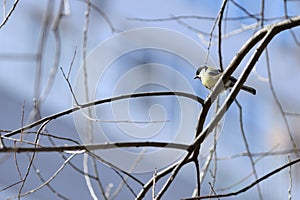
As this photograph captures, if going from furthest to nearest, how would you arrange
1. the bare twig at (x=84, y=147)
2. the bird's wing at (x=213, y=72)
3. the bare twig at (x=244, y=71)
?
1. the bird's wing at (x=213, y=72)
2. the bare twig at (x=244, y=71)
3. the bare twig at (x=84, y=147)

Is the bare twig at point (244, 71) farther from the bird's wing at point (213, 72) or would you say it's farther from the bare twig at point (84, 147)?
the bird's wing at point (213, 72)

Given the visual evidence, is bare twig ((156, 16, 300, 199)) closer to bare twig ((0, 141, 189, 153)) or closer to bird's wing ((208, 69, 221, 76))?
bare twig ((0, 141, 189, 153))

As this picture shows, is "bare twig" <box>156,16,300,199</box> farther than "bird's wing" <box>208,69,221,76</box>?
No

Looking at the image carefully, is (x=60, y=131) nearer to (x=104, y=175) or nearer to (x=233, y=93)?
(x=104, y=175)

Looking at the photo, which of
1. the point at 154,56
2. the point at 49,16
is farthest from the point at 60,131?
the point at 49,16

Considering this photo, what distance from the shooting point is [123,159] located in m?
2.81

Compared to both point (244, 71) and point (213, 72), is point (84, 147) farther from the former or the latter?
point (213, 72)

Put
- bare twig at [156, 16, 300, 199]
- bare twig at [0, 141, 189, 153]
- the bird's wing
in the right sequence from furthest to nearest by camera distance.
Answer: the bird's wing, bare twig at [156, 16, 300, 199], bare twig at [0, 141, 189, 153]

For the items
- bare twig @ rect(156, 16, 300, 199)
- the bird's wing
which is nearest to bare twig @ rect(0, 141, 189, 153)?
bare twig @ rect(156, 16, 300, 199)

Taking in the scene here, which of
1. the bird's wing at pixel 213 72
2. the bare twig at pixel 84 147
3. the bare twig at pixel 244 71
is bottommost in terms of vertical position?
the bare twig at pixel 84 147

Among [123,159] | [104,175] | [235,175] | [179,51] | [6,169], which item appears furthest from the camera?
[235,175]

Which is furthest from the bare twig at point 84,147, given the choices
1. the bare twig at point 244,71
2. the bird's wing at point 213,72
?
the bird's wing at point 213,72

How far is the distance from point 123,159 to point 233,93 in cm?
159

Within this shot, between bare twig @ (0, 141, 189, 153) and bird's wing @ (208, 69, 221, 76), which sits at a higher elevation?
bird's wing @ (208, 69, 221, 76)
